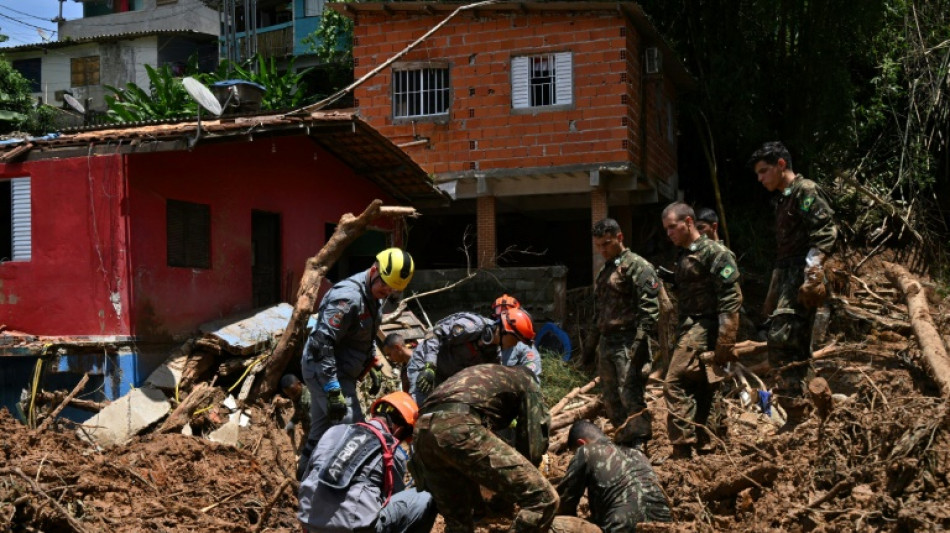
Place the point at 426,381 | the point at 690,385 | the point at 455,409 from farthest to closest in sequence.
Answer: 1. the point at 426,381
2. the point at 690,385
3. the point at 455,409

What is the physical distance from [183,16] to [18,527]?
114 feet

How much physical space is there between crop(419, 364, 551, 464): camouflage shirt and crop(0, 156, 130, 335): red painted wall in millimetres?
7234

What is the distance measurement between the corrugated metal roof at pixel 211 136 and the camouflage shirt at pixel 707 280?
613cm

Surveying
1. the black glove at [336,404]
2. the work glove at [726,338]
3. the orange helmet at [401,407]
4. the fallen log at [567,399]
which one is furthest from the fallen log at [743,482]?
the fallen log at [567,399]

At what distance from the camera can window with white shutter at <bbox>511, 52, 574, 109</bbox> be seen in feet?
57.1

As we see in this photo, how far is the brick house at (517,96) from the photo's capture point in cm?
1711

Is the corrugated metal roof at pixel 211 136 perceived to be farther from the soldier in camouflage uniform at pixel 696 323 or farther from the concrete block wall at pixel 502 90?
the soldier in camouflage uniform at pixel 696 323

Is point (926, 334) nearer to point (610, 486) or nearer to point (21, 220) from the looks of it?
point (610, 486)

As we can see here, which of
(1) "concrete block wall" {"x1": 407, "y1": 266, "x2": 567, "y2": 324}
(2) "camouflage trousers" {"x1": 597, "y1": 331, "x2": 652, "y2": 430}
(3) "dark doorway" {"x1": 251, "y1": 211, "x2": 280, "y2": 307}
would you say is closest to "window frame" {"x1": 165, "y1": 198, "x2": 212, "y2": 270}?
(3) "dark doorway" {"x1": 251, "y1": 211, "x2": 280, "y2": 307}

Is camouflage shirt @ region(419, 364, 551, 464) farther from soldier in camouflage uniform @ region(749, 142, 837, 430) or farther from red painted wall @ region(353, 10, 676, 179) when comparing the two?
red painted wall @ region(353, 10, 676, 179)

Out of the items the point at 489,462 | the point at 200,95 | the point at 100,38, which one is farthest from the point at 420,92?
the point at 100,38

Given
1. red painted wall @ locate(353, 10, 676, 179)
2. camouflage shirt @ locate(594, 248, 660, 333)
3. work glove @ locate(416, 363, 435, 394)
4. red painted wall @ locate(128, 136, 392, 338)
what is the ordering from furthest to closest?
red painted wall @ locate(353, 10, 676, 179), red painted wall @ locate(128, 136, 392, 338), camouflage shirt @ locate(594, 248, 660, 333), work glove @ locate(416, 363, 435, 394)

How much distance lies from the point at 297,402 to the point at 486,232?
7734 mm

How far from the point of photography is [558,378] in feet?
44.2
